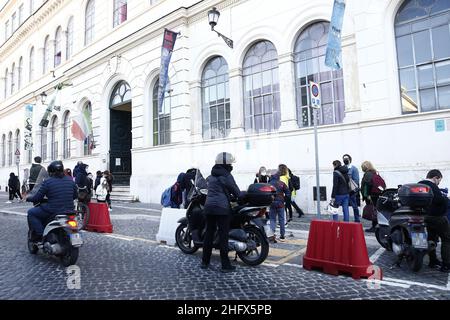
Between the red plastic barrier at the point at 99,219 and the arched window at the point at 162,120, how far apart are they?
24.3ft

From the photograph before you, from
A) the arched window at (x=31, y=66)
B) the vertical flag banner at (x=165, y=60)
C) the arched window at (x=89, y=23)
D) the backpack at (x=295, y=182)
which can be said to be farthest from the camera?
the arched window at (x=31, y=66)

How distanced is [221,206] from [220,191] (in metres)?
0.22

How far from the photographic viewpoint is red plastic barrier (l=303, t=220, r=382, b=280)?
4.38 m

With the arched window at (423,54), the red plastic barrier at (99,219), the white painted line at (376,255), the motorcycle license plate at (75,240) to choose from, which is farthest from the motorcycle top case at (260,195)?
the arched window at (423,54)

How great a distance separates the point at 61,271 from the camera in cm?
491

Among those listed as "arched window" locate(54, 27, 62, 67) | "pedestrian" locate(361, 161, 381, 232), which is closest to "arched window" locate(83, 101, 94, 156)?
"arched window" locate(54, 27, 62, 67)

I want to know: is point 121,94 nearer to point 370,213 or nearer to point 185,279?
point 370,213

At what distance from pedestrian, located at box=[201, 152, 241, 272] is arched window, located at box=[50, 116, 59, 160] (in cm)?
2193

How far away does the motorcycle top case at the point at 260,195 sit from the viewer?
495cm

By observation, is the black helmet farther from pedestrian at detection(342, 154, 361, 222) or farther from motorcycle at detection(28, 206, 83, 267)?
pedestrian at detection(342, 154, 361, 222)

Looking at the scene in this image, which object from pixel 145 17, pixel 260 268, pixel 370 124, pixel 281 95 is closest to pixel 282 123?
pixel 281 95

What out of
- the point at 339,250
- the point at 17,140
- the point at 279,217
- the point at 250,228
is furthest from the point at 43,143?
the point at 339,250

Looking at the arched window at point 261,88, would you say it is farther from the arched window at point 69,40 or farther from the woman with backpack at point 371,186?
the arched window at point 69,40

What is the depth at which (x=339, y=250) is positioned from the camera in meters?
4.55
